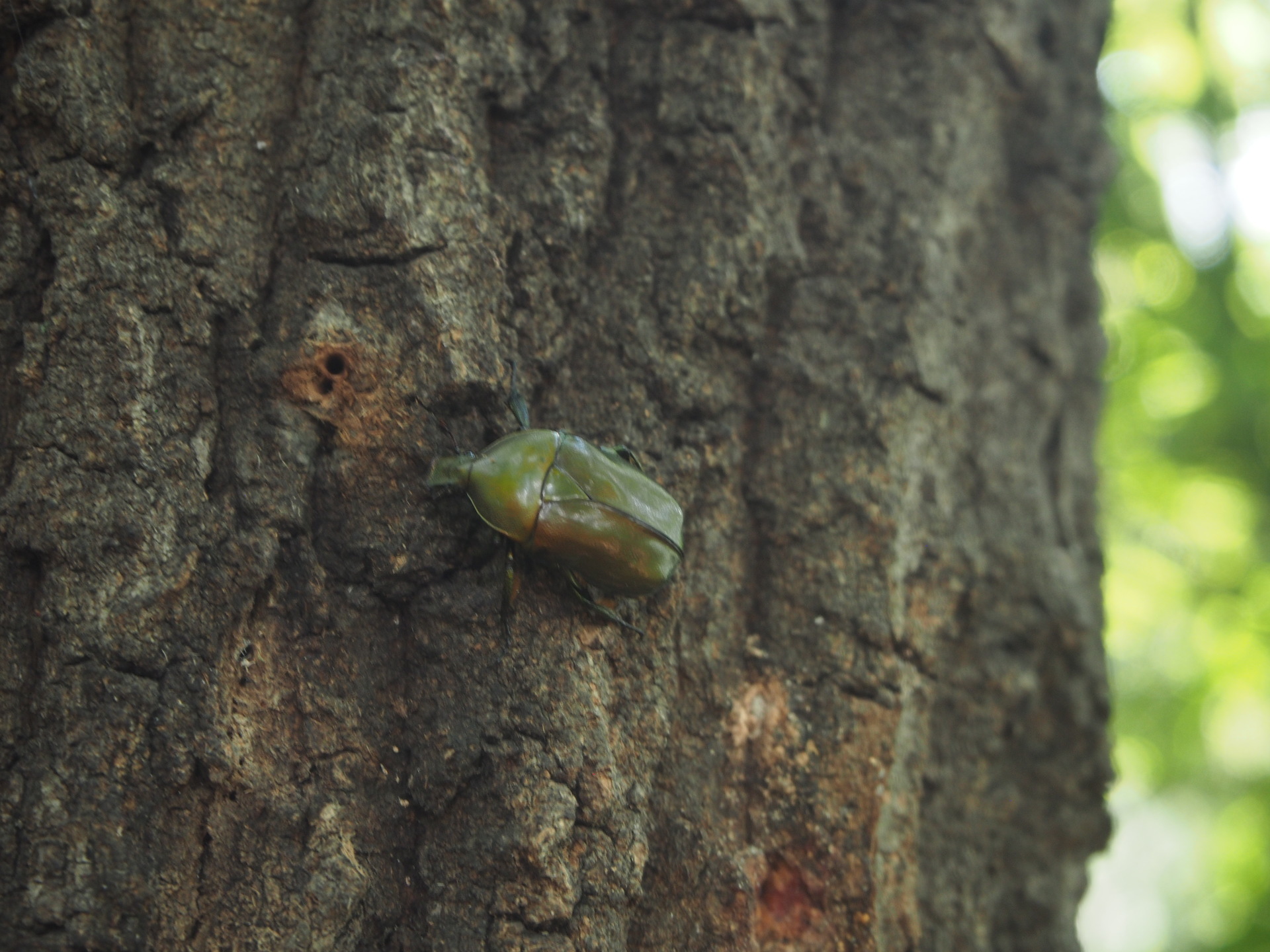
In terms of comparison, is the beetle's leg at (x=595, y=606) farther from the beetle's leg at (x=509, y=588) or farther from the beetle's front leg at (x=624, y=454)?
the beetle's front leg at (x=624, y=454)

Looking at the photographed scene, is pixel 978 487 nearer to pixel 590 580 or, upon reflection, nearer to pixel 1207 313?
pixel 590 580

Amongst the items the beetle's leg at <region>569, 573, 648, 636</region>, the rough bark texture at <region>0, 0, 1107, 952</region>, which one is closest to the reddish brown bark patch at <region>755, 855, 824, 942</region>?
the rough bark texture at <region>0, 0, 1107, 952</region>

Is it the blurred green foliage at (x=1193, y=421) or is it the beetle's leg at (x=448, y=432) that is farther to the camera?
the blurred green foliage at (x=1193, y=421)

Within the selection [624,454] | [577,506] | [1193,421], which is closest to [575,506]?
[577,506]

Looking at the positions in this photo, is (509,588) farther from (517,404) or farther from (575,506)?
(517,404)

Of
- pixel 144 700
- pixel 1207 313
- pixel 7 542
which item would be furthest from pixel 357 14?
pixel 1207 313

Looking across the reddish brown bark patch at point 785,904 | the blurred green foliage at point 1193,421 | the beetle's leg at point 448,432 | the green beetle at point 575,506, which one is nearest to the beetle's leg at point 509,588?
the green beetle at point 575,506
